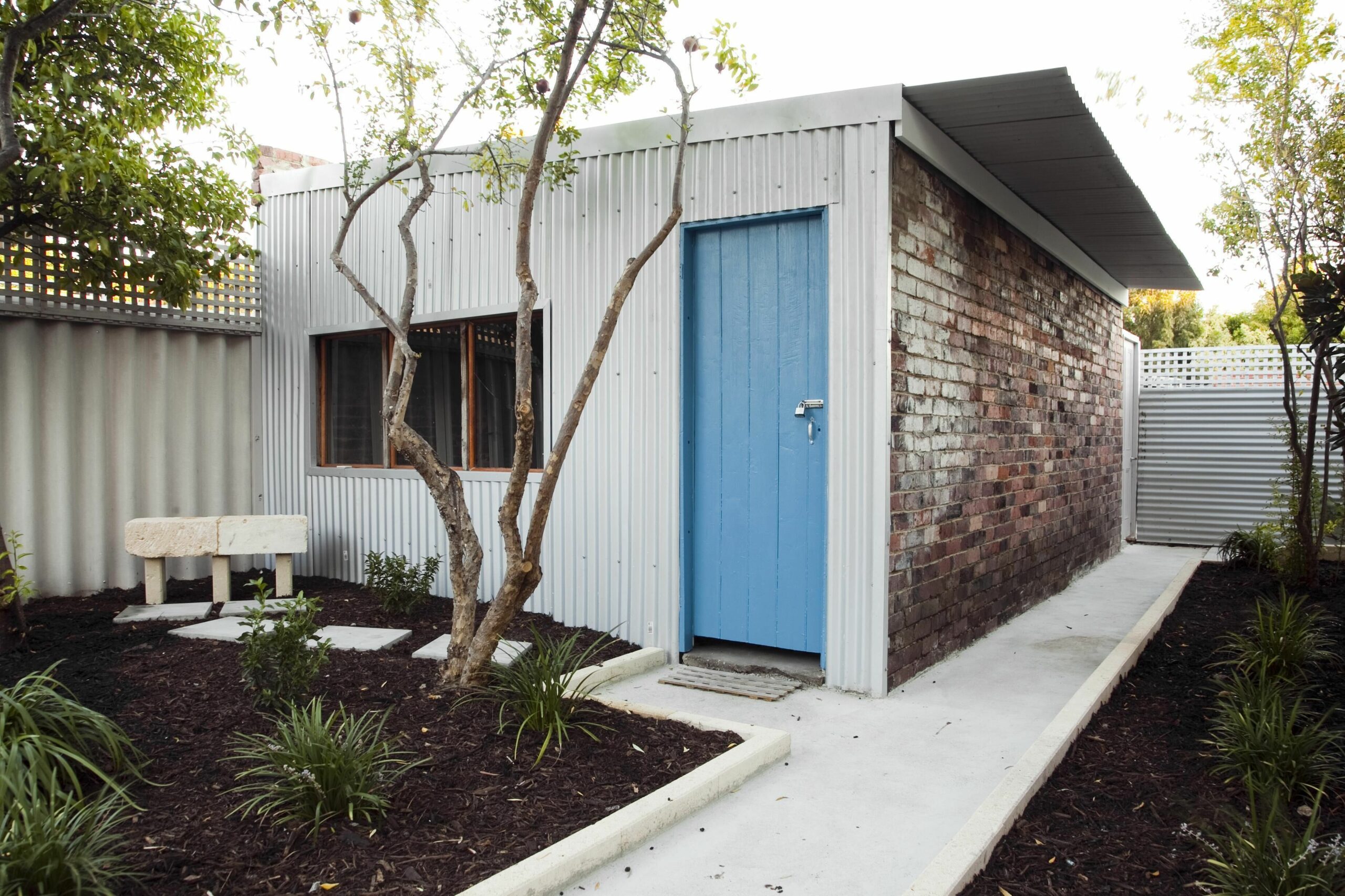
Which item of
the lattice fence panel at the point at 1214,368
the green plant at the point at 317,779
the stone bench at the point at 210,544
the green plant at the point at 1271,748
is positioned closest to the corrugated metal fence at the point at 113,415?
the stone bench at the point at 210,544

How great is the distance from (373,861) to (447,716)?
1.13m

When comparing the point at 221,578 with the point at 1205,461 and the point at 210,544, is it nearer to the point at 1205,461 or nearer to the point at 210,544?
the point at 210,544

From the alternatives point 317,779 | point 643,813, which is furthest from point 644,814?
point 317,779

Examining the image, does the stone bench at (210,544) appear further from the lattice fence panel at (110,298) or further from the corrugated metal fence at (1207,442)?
the corrugated metal fence at (1207,442)

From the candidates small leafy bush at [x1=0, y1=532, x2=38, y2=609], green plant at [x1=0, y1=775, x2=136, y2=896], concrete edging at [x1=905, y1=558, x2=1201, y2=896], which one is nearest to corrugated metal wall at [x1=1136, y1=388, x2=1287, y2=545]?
concrete edging at [x1=905, y1=558, x2=1201, y2=896]

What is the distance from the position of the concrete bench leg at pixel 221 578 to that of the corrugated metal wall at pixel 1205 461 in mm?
10404

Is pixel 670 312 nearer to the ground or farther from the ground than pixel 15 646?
farther from the ground

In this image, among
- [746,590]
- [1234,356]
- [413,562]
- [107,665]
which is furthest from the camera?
[1234,356]

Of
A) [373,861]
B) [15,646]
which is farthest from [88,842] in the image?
[15,646]

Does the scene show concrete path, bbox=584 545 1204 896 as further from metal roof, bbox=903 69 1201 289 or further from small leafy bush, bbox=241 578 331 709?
metal roof, bbox=903 69 1201 289

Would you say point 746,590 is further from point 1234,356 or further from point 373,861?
point 1234,356

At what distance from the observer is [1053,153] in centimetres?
577

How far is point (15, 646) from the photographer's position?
4.93m

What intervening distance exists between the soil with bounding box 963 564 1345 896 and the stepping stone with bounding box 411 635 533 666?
256cm
